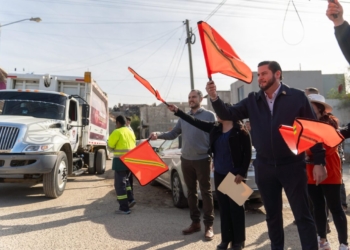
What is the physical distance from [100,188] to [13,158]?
2678 millimetres

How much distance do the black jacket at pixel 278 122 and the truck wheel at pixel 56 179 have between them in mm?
5013

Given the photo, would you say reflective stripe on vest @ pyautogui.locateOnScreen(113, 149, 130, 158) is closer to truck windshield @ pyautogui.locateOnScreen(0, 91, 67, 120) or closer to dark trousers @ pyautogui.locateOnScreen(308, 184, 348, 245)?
truck windshield @ pyautogui.locateOnScreen(0, 91, 67, 120)

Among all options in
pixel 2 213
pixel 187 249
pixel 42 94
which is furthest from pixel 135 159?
pixel 42 94

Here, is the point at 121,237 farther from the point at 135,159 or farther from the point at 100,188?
the point at 100,188

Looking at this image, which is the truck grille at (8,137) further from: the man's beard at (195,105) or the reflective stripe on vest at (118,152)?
the man's beard at (195,105)

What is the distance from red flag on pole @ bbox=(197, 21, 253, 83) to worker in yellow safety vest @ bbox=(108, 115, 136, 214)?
305 centimetres

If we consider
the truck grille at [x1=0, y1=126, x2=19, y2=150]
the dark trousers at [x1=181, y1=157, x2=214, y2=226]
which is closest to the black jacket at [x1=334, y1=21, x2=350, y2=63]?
the dark trousers at [x1=181, y1=157, x2=214, y2=226]

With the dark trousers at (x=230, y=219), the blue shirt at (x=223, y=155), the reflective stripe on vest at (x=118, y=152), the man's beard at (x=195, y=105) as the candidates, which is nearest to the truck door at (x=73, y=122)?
the reflective stripe on vest at (x=118, y=152)

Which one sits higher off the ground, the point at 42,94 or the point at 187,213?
the point at 42,94

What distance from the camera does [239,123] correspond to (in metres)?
3.80

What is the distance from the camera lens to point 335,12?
2.47 metres

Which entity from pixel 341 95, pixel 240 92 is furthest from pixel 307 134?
pixel 341 95

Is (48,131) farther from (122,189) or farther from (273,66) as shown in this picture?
(273,66)

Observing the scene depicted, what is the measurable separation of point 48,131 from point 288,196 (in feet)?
19.3
